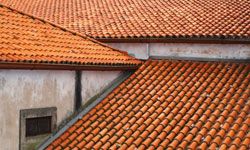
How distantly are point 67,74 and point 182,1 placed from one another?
5802 millimetres

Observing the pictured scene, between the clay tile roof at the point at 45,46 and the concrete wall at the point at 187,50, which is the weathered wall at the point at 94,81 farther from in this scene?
the concrete wall at the point at 187,50

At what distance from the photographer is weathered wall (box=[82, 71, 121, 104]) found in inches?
403

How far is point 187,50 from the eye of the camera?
11.3 metres

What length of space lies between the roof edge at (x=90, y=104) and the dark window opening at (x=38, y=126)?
8.8 inches

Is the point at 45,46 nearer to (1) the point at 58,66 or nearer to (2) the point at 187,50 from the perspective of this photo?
(1) the point at 58,66

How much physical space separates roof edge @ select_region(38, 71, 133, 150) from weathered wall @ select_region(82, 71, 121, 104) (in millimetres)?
103

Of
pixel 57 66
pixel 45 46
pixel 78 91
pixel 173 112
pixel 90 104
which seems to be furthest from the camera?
pixel 90 104

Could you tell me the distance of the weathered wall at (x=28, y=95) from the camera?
850 cm

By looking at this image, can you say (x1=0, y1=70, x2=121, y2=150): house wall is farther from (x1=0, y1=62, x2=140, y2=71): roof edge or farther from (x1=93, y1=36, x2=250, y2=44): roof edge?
(x1=93, y1=36, x2=250, y2=44): roof edge

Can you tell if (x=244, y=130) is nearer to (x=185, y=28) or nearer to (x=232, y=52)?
(x=232, y=52)

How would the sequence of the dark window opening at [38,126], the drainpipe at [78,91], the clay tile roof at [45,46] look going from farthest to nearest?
the drainpipe at [78,91] → the dark window opening at [38,126] → the clay tile roof at [45,46]

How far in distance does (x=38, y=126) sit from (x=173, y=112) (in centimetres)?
292

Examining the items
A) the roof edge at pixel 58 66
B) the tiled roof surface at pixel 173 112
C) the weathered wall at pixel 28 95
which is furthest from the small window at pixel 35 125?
the roof edge at pixel 58 66

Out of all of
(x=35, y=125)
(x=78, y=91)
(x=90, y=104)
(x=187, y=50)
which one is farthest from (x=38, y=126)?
(x=187, y=50)
